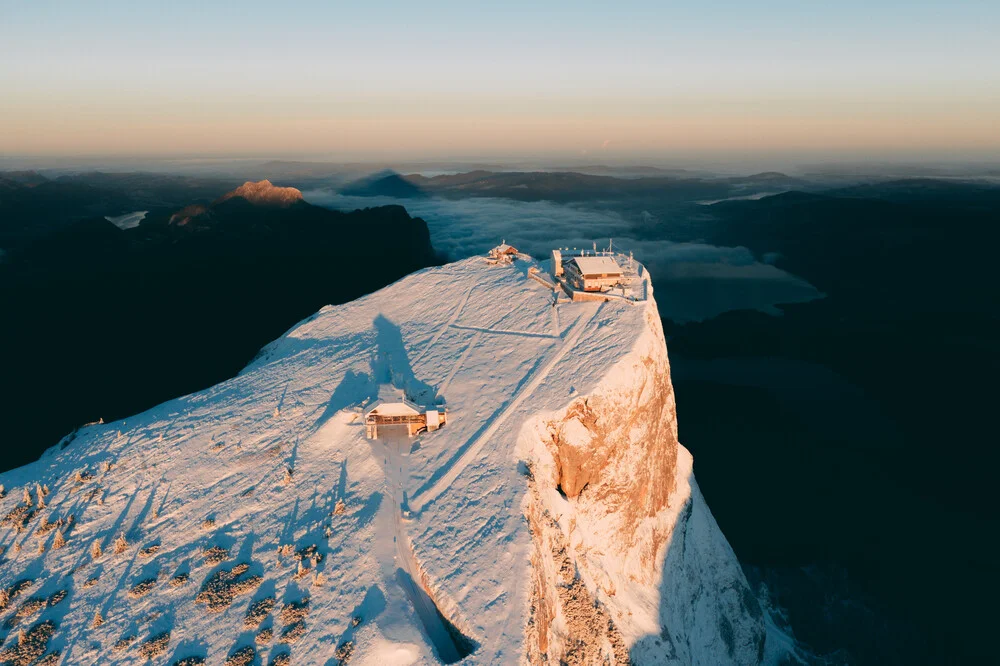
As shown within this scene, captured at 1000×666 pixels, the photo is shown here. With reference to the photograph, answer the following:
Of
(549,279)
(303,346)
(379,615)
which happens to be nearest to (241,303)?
(303,346)

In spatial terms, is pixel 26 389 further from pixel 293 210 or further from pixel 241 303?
pixel 293 210

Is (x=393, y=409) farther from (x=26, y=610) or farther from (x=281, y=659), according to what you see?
(x=26, y=610)

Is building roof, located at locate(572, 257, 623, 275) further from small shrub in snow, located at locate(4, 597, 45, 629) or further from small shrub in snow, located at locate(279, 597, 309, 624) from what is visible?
small shrub in snow, located at locate(4, 597, 45, 629)

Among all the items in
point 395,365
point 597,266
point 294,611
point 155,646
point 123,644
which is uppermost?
point 597,266

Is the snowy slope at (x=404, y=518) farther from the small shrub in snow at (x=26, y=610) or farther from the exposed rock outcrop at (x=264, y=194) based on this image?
the exposed rock outcrop at (x=264, y=194)

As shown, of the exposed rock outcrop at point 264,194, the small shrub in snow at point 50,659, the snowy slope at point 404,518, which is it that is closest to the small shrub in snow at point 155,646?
the snowy slope at point 404,518

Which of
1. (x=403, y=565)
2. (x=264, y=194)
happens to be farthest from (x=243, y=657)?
(x=264, y=194)
